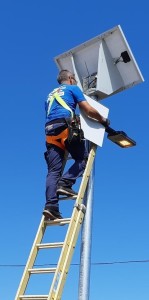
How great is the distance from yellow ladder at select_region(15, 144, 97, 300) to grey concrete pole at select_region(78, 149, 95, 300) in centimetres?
9

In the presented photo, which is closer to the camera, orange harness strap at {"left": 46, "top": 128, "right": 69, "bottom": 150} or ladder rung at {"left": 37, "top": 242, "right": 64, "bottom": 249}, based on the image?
ladder rung at {"left": 37, "top": 242, "right": 64, "bottom": 249}

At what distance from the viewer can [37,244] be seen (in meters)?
4.56

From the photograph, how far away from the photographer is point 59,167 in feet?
16.2

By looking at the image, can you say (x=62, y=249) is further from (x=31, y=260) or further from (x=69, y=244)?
(x=31, y=260)

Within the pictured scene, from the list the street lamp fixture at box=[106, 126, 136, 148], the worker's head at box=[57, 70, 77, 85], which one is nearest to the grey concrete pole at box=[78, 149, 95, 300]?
the street lamp fixture at box=[106, 126, 136, 148]

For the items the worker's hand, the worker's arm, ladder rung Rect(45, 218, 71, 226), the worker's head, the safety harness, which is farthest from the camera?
the worker's head

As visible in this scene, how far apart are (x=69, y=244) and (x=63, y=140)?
1.19m

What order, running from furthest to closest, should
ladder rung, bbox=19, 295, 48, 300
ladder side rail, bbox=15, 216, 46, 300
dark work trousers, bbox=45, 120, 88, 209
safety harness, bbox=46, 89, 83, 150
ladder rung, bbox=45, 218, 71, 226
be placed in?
safety harness, bbox=46, 89, 83, 150
dark work trousers, bbox=45, 120, 88, 209
ladder rung, bbox=45, 218, 71, 226
ladder side rail, bbox=15, 216, 46, 300
ladder rung, bbox=19, 295, 48, 300

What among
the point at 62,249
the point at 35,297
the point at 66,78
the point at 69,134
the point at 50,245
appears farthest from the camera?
the point at 66,78

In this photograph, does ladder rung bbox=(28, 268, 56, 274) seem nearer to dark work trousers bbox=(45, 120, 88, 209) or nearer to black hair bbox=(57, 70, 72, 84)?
dark work trousers bbox=(45, 120, 88, 209)

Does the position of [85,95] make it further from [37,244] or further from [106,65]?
[37,244]

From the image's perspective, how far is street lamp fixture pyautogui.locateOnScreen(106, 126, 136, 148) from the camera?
17.1 ft

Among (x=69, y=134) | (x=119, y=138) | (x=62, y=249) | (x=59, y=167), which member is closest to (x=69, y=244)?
(x=62, y=249)

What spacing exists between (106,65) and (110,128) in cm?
99
